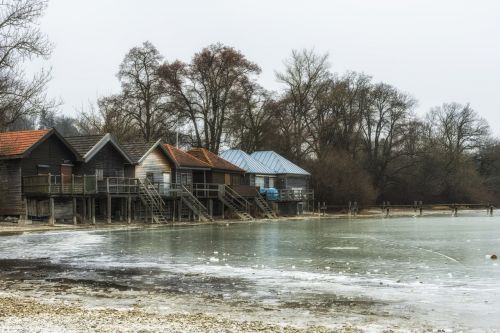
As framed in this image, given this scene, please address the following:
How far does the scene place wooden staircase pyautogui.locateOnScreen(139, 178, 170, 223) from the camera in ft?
152

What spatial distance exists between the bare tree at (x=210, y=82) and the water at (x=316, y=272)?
4058cm

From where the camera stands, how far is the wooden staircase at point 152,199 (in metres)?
46.3

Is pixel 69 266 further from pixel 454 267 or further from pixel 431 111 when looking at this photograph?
pixel 431 111

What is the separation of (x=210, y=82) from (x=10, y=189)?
30751 mm

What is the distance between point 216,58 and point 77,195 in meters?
30.4

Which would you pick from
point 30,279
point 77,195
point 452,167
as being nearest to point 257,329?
point 30,279

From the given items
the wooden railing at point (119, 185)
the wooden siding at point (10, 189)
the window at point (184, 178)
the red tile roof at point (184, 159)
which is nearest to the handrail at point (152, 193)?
the wooden railing at point (119, 185)

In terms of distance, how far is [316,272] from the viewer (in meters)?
16.6

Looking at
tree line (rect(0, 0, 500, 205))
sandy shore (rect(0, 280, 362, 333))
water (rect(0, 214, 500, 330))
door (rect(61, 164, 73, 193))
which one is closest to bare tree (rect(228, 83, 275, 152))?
tree line (rect(0, 0, 500, 205))

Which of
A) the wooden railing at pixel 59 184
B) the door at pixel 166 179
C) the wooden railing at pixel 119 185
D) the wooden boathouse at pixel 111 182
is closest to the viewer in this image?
the wooden railing at pixel 59 184

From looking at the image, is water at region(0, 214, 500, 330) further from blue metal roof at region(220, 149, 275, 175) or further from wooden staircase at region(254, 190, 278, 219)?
blue metal roof at region(220, 149, 275, 175)

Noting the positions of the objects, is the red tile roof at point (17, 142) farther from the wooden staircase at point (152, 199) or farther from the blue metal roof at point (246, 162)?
the blue metal roof at point (246, 162)

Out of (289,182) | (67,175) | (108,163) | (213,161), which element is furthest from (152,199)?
(289,182)

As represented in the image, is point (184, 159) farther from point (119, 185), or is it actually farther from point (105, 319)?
point (105, 319)
